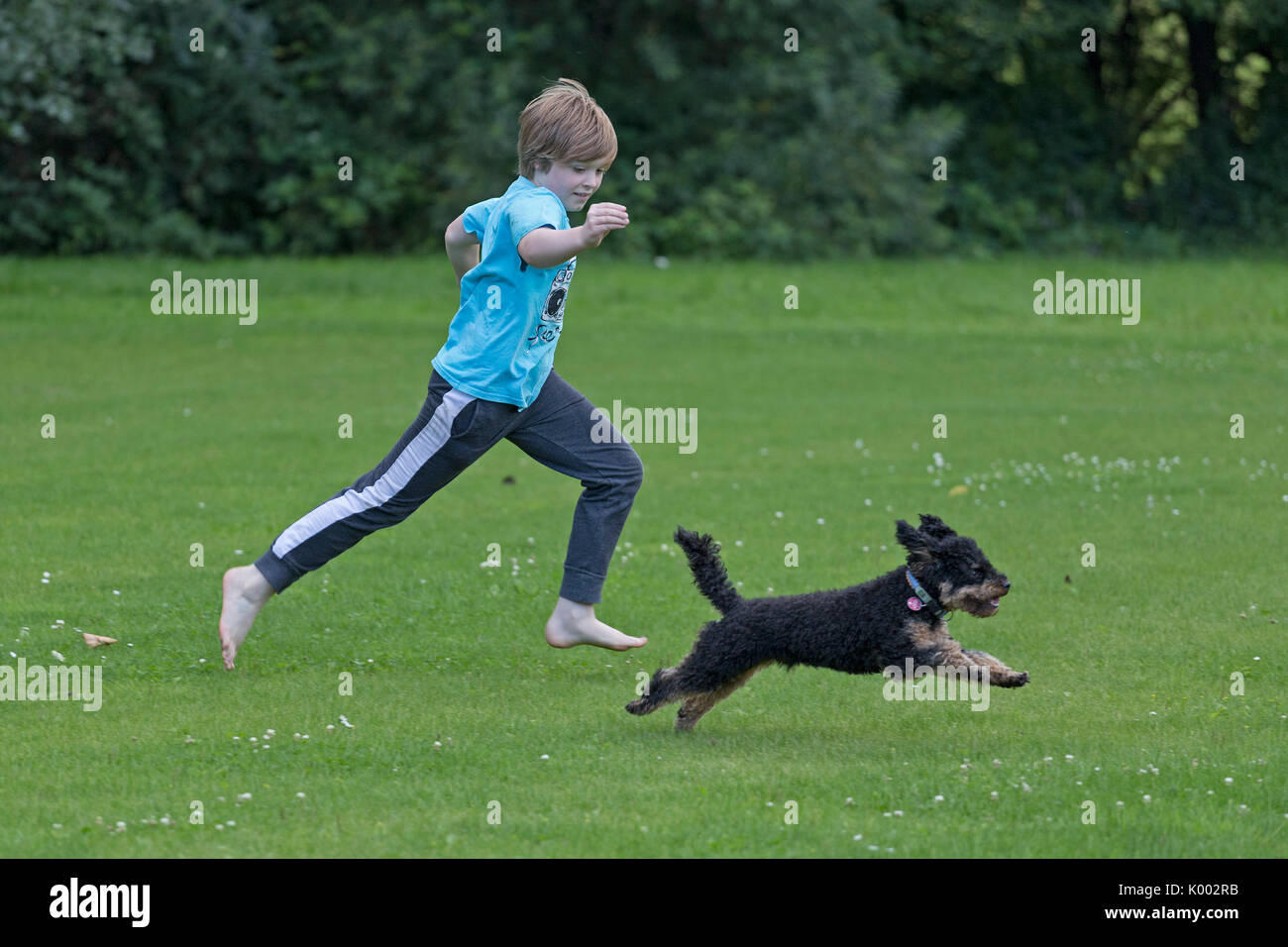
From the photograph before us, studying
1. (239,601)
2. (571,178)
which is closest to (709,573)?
(571,178)

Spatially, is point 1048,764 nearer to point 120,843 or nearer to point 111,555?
point 120,843

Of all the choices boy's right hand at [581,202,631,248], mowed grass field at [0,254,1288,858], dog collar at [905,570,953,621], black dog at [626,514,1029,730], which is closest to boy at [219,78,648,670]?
boy's right hand at [581,202,631,248]

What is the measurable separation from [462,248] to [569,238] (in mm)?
1055

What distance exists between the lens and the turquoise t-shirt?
6758mm

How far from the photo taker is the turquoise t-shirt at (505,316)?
22.2ft

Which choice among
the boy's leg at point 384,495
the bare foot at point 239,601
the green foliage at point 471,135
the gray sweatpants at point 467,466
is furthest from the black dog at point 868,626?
the green foliage at point 471,135

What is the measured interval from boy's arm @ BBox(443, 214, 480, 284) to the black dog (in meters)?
1.93

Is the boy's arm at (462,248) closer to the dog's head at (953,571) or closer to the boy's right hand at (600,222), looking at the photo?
the boy's right hand at (600,222)

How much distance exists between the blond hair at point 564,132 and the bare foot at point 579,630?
6.39ft

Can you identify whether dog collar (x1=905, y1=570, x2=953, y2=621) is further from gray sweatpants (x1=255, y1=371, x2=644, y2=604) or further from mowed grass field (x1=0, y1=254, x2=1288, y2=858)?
gray sweatpants (x1=255, y1=371, x2=644, y2=604)

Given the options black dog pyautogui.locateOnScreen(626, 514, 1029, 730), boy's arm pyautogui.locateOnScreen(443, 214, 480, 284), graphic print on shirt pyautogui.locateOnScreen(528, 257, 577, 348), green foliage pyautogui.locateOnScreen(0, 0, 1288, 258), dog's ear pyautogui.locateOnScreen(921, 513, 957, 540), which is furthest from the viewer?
green foliage pyautogui.locateOnScreen(0, 0, 1288, 258)

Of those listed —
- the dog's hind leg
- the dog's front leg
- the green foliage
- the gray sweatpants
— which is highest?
the green foliage

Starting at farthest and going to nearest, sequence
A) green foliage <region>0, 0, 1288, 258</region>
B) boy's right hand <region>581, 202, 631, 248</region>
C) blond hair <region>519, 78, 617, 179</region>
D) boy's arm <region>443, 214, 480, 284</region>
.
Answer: green foliage <region>0, 0, 1288, 258</region>
boy's arm <region>443, 214, 480, 284</region>
blond hair <region>519, 78, 617, 179</region>
boy's right hand <region>581, 202, 631, 248</region>
